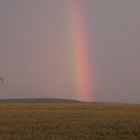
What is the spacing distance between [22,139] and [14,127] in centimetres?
662

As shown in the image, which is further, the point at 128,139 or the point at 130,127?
the point at 130,127

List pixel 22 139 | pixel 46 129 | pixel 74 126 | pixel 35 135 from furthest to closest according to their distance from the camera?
pixel 74 126, pixel 46 129, pixel 35 135, pixel 22 139

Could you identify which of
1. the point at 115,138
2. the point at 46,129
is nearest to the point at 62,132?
the point at 46,129

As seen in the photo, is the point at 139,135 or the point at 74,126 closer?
the point at 139,135

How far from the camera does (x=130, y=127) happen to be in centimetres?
3241

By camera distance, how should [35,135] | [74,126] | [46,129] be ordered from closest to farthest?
[35,135], [46,129], [74,126]

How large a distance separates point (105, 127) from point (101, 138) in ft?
19.8

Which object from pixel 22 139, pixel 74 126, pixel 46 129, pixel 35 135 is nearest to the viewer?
pixel 22 139

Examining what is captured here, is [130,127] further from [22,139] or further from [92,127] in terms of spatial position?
[22,139]

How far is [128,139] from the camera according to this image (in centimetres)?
2622

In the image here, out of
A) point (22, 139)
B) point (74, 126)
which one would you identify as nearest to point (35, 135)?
point (22, 139)

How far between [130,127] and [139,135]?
14.1ft

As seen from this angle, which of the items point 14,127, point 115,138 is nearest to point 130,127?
point 115,138

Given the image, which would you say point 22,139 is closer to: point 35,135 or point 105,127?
point 35,135
